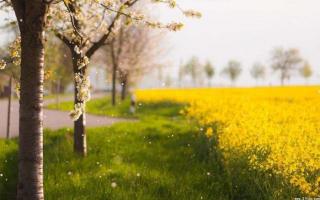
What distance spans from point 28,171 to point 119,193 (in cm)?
263

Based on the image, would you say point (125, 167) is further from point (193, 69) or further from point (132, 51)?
point (193, 69)

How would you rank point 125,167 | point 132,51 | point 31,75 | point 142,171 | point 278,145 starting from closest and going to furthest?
point 31,75, point 278,145, point 142,171, point 125,167, point 132,51

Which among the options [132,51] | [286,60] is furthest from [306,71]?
[132,51]

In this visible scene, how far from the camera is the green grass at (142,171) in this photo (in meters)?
10.6

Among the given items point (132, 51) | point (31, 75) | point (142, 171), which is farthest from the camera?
point (132, 51)

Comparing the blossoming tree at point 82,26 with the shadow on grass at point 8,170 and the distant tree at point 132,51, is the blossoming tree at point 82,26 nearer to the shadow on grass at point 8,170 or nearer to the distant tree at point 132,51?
the shadow on grass at point 8,170

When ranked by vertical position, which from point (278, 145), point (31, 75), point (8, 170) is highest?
point (31, 75)

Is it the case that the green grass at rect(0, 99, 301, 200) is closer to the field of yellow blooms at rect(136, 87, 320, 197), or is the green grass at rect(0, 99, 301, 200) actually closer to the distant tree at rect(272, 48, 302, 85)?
the field of yellow blooms at rect(136, 87, 320, 197)

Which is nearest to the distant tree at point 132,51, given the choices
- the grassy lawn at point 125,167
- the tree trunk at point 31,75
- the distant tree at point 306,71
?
the grassy lawn at point 125,167

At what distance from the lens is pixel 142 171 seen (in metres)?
12.3

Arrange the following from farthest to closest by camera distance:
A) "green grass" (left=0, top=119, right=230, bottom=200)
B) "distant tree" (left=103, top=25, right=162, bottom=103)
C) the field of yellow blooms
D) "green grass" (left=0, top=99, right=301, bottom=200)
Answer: "distant tree" (left=103, top=25, right=162, bottom=103) → "green grass" (left=0, top=119, right=230, bottom=200) → "green grass" (left=0, top=99, right=301, bottom=200) → the field of yellow blooms

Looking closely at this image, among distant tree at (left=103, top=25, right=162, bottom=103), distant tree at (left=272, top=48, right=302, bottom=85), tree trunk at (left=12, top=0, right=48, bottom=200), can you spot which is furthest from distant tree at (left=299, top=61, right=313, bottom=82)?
tree trunk at (left=12, top=0, right=48, bottom=200)

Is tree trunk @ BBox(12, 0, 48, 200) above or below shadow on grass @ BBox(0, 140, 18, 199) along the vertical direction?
above

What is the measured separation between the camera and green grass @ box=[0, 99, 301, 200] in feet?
34.8
